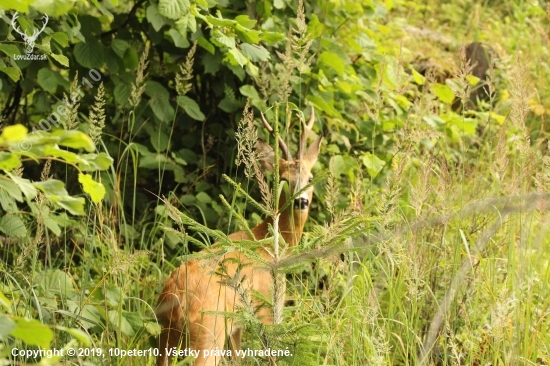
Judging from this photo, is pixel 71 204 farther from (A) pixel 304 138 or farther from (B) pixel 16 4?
(A) pixel 304 138

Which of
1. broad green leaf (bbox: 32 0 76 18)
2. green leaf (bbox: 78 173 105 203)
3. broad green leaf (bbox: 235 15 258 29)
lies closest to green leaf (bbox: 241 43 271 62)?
broad green leaf (bbox: 235 15 258 29)

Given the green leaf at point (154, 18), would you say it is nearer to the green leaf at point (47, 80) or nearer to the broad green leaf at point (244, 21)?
the green leaf at point (47, 80)

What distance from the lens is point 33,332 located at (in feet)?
5.72

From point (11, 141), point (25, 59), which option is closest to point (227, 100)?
point (25, 59)

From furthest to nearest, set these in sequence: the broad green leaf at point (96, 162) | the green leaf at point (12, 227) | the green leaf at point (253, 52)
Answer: the green leaf at point (253, 52)
the green leaf at point (12, 227)
the broad green leaf at point (96, 162)

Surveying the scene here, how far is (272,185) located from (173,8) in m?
1.95

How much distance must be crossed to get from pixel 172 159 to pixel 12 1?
3.51 meters

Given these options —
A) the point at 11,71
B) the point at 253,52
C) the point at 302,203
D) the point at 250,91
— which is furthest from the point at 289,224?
the point at 11,71

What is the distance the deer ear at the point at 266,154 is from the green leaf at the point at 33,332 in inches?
121

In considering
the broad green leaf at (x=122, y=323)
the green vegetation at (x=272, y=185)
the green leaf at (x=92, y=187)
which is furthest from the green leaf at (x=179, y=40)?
the green leaf at (x=92, y=187)

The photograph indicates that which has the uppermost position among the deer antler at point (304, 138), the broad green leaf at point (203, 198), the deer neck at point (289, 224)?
the deer antler at point (304, 138)

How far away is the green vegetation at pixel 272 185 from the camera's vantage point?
10.9ft

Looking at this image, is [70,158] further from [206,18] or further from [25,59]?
[25,59]

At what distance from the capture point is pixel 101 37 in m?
Answer: 5.25
